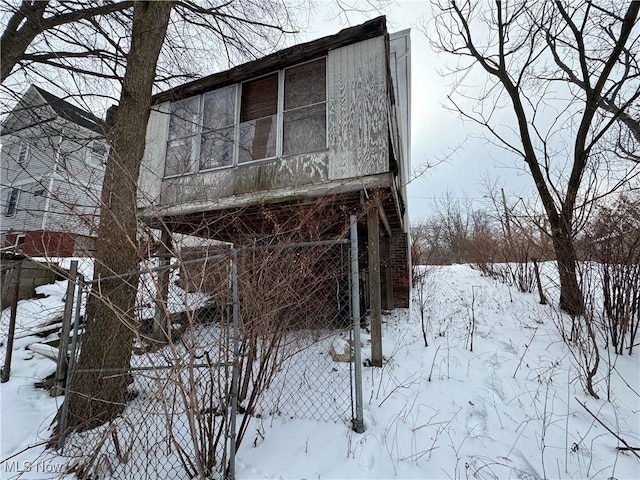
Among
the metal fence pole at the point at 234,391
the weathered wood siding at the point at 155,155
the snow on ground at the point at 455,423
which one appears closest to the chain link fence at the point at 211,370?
the metal fence pole at the point at 234,391

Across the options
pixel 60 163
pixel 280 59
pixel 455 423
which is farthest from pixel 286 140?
pixel 455 423

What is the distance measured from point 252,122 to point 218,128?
79 centimetres

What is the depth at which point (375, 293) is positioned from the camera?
447 centimetres

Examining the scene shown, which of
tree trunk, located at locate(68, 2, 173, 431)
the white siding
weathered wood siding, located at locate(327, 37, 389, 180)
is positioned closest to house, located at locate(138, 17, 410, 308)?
weathered wood siding, located at locate(327, 37, 389, 180)

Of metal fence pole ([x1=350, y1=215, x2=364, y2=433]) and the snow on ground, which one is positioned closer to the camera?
the snow on ground

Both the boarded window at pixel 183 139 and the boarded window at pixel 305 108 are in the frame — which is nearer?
the boarded window at pixel 305 108

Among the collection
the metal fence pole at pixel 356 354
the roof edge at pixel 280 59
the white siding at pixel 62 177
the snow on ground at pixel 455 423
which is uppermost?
the roof edge at pixel 280 59

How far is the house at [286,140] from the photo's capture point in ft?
15.7

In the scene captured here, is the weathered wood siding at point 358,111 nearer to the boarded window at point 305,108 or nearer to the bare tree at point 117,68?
the boarded window at point 305,108

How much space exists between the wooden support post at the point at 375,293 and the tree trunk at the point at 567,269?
244 cm

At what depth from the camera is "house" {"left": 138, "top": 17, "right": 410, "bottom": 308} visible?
4.79 meters

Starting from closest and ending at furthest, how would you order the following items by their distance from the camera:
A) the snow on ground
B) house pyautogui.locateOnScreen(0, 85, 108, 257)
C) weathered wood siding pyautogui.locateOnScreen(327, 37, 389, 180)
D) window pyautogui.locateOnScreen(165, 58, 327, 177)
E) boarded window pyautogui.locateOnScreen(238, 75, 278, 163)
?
the snow on ground
house pyautogui.locateOnScreen(0, 85, 108, 257)
weathered wood siding pyautogui.locateOnScreen(327, 37, 389, 180)
window pyautogui.locateOnScreen(165, 58, 327, 177)
boarded window pyautogui.locateOnScreen(238, 75, 278, 163)

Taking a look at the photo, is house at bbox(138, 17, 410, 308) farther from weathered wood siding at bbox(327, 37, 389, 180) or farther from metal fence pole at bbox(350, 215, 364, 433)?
metal fence pole at bbox(350, 215, 364, 433)

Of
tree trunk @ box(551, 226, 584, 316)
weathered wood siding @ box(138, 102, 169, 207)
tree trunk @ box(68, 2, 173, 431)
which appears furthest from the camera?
weathered wood siding @ box(138, 102, 169, 207)
